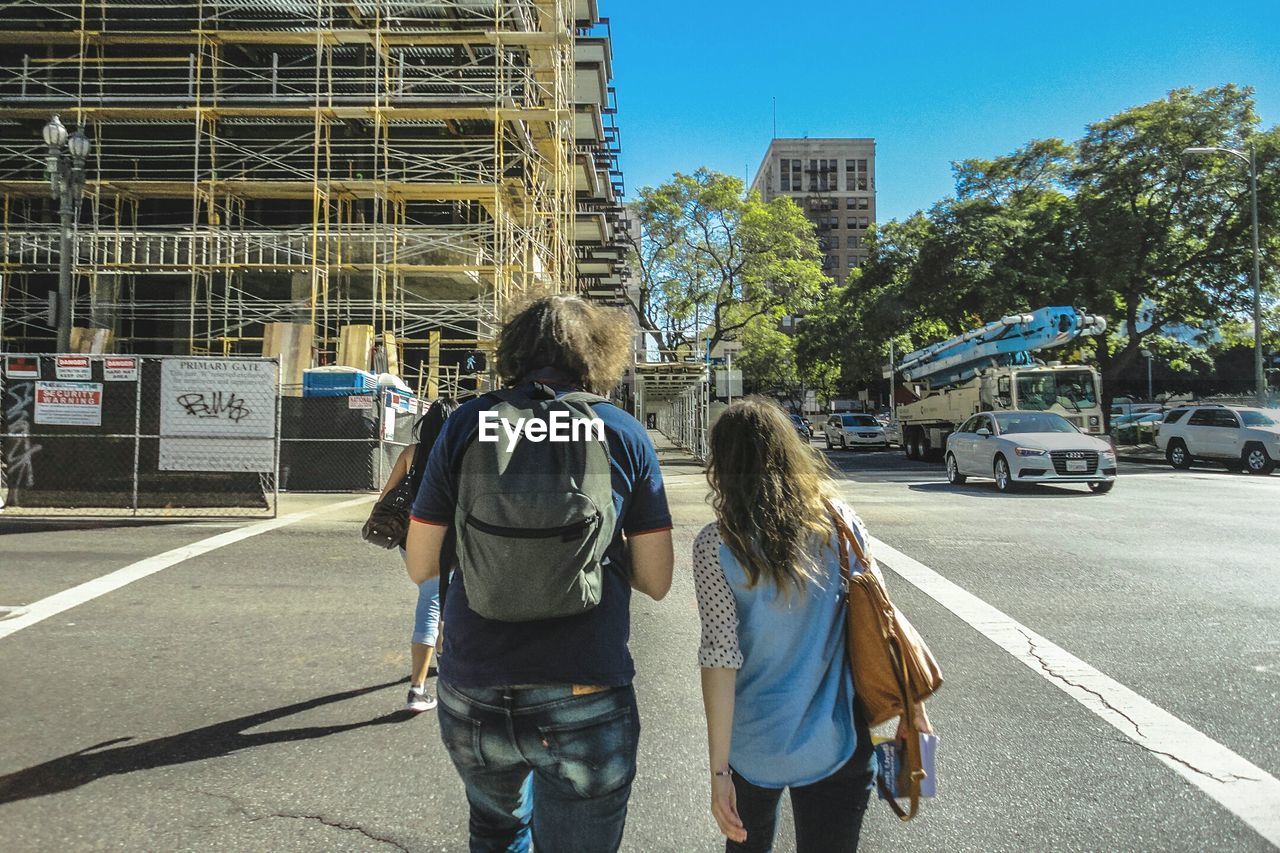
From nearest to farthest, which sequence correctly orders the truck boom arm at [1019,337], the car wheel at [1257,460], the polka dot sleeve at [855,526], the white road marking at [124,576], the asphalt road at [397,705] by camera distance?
the polka dot sleeve at [855,526]
the asphalt road at [397,705]
the white road marking at [124,576]
the car wheel at [1257,460]
the truck boom arm at [1019,337]

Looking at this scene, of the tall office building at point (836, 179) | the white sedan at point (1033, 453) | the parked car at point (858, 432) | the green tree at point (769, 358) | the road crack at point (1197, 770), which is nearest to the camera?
the road crack at point (1197, 770)

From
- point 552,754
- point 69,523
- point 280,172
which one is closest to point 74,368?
point 69,523

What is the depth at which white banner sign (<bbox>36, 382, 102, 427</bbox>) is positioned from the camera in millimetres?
11422

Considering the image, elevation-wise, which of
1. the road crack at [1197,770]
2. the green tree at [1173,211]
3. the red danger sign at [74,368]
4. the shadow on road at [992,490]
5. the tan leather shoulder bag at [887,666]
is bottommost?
the road crack at [1197,770]

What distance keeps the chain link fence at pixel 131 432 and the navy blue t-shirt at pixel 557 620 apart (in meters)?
10.1

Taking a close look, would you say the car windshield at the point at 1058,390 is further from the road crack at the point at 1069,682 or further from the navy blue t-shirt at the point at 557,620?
the navy blue t-shirt at the point at 557,620

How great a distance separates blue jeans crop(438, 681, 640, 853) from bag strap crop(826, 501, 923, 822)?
0.64m

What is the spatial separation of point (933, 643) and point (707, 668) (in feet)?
13.2

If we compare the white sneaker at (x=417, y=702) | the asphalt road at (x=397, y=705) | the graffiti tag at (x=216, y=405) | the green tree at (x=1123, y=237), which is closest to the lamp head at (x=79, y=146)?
the graffiti tag at (x=216, y=405)

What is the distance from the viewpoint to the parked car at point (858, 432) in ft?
122

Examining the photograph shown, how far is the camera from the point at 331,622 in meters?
6.35

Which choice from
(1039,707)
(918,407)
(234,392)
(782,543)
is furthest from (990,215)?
(782,543)

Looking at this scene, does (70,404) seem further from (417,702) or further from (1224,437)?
(1224,437)

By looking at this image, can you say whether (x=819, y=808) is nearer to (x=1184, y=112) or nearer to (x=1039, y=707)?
(x=1039, y=707)
